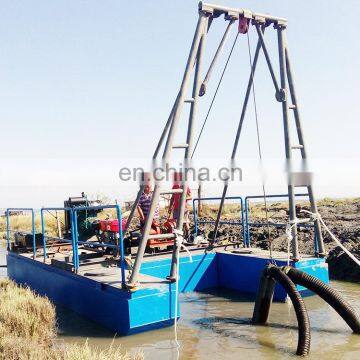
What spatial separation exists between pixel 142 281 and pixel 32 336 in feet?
5.96

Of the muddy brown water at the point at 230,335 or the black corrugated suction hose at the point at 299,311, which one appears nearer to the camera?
the black corrugated suction hose at the point at 299,311

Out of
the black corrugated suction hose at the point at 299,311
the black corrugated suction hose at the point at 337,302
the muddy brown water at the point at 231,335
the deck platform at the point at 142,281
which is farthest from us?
the deck platform at the point at 142,281

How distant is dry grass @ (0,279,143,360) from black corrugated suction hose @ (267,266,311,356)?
2.16 m

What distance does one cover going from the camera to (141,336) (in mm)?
6859

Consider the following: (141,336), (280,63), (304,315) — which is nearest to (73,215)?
(141,336)

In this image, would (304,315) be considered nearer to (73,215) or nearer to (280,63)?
(73,215)

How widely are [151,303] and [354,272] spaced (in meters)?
6.06

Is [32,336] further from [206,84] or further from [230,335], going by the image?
[206,84]

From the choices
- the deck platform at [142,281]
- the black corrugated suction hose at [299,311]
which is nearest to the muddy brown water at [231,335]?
the black corrugated suction hose at [299,311]

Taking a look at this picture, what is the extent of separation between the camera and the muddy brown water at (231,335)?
242 inches

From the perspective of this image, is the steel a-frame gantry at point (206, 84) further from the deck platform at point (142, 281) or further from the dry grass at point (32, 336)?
the dry grass at point (32, 336)

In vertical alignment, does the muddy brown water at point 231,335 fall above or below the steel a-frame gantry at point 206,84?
below

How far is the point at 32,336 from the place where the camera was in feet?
21.6

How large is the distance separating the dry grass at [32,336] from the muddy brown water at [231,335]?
33 cm
